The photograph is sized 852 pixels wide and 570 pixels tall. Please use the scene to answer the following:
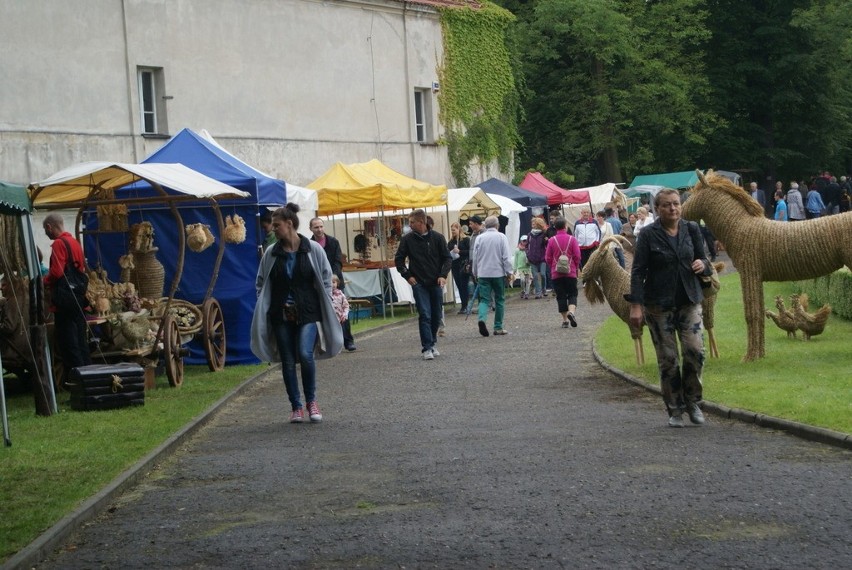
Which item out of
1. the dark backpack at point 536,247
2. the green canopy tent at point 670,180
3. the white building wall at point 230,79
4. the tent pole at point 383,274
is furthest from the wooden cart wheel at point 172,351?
the green canopy tent at point 670,180

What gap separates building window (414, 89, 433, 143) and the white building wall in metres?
0.17

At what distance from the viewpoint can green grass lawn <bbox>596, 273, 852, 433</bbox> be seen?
11.6 meters

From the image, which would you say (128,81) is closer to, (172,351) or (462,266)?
(462,266)

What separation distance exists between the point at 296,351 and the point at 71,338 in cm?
404

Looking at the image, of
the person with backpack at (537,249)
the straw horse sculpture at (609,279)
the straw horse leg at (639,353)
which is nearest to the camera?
the straw horse leg at (639,353)

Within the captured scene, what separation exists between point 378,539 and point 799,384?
710cm

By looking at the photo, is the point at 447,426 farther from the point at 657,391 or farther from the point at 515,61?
the point at 515,61

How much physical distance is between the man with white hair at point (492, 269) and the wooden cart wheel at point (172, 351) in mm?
6914

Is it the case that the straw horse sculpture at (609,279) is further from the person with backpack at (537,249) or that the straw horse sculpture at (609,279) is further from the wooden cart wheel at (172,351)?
the person with backpack at (537,249)

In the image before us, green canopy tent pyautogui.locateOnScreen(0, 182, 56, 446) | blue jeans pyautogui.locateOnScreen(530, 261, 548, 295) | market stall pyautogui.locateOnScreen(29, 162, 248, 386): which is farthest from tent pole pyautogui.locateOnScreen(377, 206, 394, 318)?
green canopy tent pyautogui.locateOnScreen(0, 182, 56, 446)

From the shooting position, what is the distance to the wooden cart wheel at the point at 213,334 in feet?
59.9

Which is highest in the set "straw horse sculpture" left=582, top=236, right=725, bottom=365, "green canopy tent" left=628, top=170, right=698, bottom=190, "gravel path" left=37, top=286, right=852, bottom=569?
"green canopy tent" left=628, top=170, right=698, bottom=190

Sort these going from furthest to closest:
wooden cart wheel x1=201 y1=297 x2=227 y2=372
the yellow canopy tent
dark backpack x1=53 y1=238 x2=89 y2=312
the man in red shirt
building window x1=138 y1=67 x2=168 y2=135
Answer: building window x1=138 y1=67 x2=168 y2=135 → the yellow canopy tent → wooden cart wheel x1=201 y1=297 x2=227 y2=372 → the man in red shirt → dark backpack x1=53 y1=238 x2=89 y2=312

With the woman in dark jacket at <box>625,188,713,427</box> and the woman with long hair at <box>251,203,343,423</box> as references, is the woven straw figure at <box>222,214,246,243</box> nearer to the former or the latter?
the woman with long hair at <box>251,203,343,423</box>
